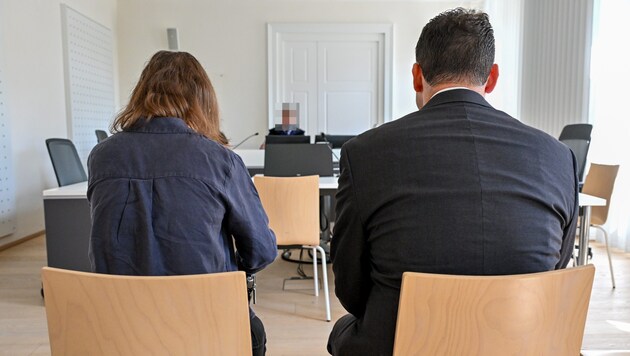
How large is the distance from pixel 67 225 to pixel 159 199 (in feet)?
6.51

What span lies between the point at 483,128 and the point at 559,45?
478 cm

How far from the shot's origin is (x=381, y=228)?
2.90 feet

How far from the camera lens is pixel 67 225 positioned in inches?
105

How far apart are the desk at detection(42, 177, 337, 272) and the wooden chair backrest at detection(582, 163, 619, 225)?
1.69 metres

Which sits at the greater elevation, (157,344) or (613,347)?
(157,344)

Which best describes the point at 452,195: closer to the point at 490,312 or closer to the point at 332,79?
the point at 490,312

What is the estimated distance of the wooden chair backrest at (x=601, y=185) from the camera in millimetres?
2842

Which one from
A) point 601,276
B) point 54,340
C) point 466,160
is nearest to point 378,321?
point 466,160

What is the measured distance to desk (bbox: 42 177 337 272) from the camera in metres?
2.63

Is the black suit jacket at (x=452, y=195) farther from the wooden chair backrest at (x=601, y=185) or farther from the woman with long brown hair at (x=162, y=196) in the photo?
the wooden chair backrest at (x=601, y=185)

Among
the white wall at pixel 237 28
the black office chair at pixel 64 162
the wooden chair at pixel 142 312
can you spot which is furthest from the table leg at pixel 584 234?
the white wall at pixel 237 28

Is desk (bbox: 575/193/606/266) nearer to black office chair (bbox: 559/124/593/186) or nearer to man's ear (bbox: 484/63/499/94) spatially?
black office chair (bbox: 559/124/593/186)

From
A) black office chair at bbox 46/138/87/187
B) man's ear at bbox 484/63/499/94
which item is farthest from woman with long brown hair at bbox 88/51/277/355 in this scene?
black office chair at bbox 46/138/87/187

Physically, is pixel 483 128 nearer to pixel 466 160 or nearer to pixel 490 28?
pixel 466 160
